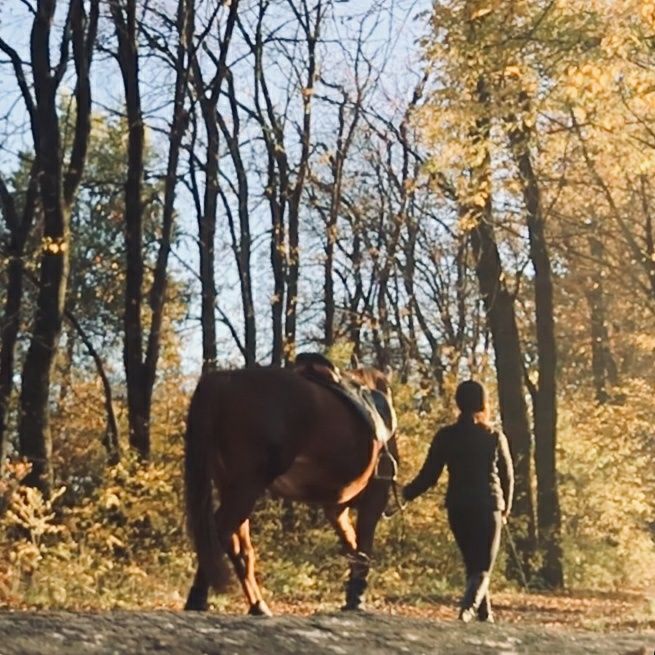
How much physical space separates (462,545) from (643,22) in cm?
629

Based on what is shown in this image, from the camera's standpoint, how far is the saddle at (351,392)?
31.8 ft

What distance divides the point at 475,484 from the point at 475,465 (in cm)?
14

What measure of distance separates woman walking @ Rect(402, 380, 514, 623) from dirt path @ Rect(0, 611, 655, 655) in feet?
4.02

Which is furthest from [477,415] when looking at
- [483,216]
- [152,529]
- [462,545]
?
[483,216]

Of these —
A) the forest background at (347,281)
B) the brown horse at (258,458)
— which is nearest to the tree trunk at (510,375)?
→ the forest background at (347,281)

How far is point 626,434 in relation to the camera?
99.3ft

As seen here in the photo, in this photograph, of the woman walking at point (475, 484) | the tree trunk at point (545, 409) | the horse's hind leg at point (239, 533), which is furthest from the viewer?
the tree trunk at point (545, 409)

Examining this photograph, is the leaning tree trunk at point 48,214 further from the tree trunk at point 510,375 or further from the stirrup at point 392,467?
the tree trunk at point 510,375

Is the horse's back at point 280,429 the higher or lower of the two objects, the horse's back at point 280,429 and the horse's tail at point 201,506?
the higher

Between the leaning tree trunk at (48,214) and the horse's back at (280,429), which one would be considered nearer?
the horse's back at (280,429)

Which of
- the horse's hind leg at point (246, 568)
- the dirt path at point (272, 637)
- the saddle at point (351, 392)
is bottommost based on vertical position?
the dirt path at point (272, 637)

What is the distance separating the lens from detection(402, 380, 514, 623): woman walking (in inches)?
365

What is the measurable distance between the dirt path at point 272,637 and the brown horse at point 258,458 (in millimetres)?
1178

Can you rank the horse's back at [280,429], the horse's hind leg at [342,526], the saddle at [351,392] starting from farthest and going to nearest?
the horse's hind leg at [342,526] < the saddle at [351,392] < the horse's back at [280,429]
